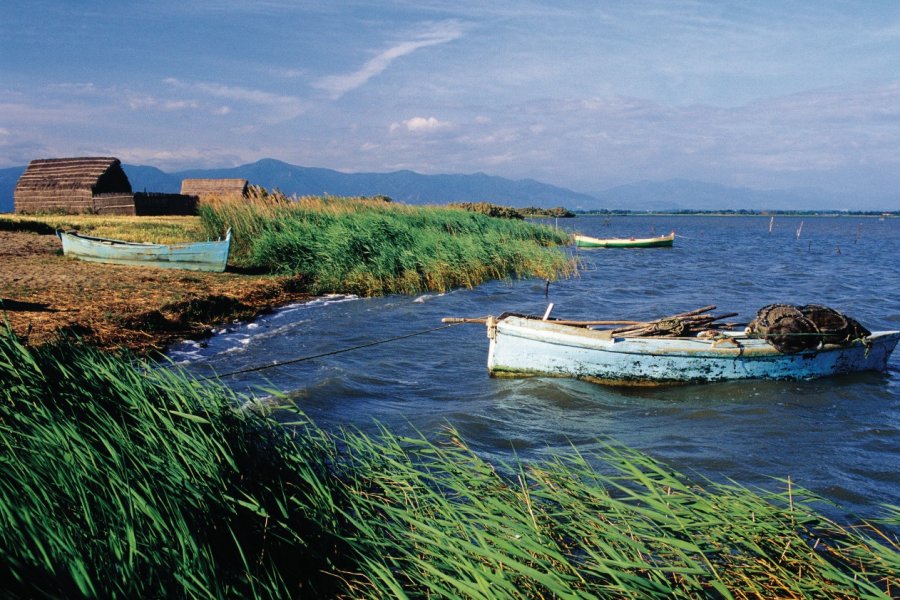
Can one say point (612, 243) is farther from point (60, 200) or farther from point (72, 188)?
point (60, 200)

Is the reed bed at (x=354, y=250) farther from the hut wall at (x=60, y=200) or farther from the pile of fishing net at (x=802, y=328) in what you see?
the hut wall at (x=60, y=200)

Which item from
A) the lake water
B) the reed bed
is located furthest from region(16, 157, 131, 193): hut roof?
the lake water

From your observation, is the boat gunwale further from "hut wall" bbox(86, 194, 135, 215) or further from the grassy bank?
"hut wall" bbox(86, 194, 135, 215)

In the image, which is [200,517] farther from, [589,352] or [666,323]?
[666,323]

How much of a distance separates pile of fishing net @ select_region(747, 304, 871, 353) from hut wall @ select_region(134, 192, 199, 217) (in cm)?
2885

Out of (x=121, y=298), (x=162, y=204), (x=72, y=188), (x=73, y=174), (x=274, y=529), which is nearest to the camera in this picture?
(x=274, y=529)

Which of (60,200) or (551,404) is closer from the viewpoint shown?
(551,404)

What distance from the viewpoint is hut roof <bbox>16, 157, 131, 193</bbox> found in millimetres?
30875

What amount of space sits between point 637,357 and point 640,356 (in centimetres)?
4

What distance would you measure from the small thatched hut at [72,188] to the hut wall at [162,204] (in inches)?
19.1

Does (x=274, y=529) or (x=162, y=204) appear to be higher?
(x=162, y=204)

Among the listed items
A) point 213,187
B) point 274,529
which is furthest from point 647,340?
point 213,187

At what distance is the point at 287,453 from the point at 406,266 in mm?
13642

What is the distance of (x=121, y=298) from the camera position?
36.4 feet
